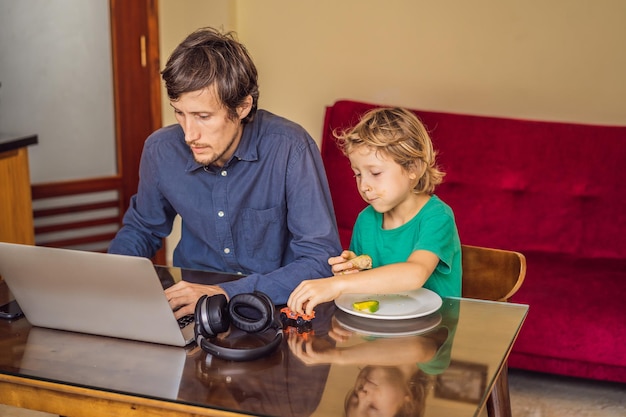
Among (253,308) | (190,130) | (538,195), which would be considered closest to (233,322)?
(253,308)

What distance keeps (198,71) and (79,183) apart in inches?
88.5

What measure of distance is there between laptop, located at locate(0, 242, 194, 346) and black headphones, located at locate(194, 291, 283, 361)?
0.15 ft

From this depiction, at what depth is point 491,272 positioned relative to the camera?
2.14 metres

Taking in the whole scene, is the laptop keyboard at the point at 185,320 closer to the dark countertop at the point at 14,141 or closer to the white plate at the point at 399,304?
the white plate at the point at 399,304

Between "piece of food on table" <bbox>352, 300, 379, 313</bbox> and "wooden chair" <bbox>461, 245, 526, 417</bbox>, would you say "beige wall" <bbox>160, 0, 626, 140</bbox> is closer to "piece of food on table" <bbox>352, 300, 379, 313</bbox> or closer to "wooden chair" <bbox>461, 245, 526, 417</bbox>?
"wooden chair" <bbox>461, 245, 526, 417</bbox>

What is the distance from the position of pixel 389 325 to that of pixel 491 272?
0.56 meters

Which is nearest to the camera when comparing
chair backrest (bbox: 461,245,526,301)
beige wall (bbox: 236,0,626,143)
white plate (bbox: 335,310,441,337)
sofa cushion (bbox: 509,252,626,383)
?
white plate (bbox: 335,310,441,337)

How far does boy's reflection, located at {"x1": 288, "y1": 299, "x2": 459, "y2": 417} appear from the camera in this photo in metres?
1.31

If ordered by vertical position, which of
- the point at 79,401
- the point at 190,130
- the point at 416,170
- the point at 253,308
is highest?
the point at 190,130

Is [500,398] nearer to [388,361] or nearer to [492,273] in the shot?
[492,273]

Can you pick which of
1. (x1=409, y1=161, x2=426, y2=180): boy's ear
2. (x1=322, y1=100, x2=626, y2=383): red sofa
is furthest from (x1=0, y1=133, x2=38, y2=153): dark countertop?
(x1=409, y1=161, x2=426, y2=180): boy's ear

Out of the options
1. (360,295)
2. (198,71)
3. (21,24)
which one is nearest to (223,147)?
(198,71)

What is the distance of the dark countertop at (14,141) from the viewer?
3271 mm

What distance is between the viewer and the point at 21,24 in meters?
3.76
